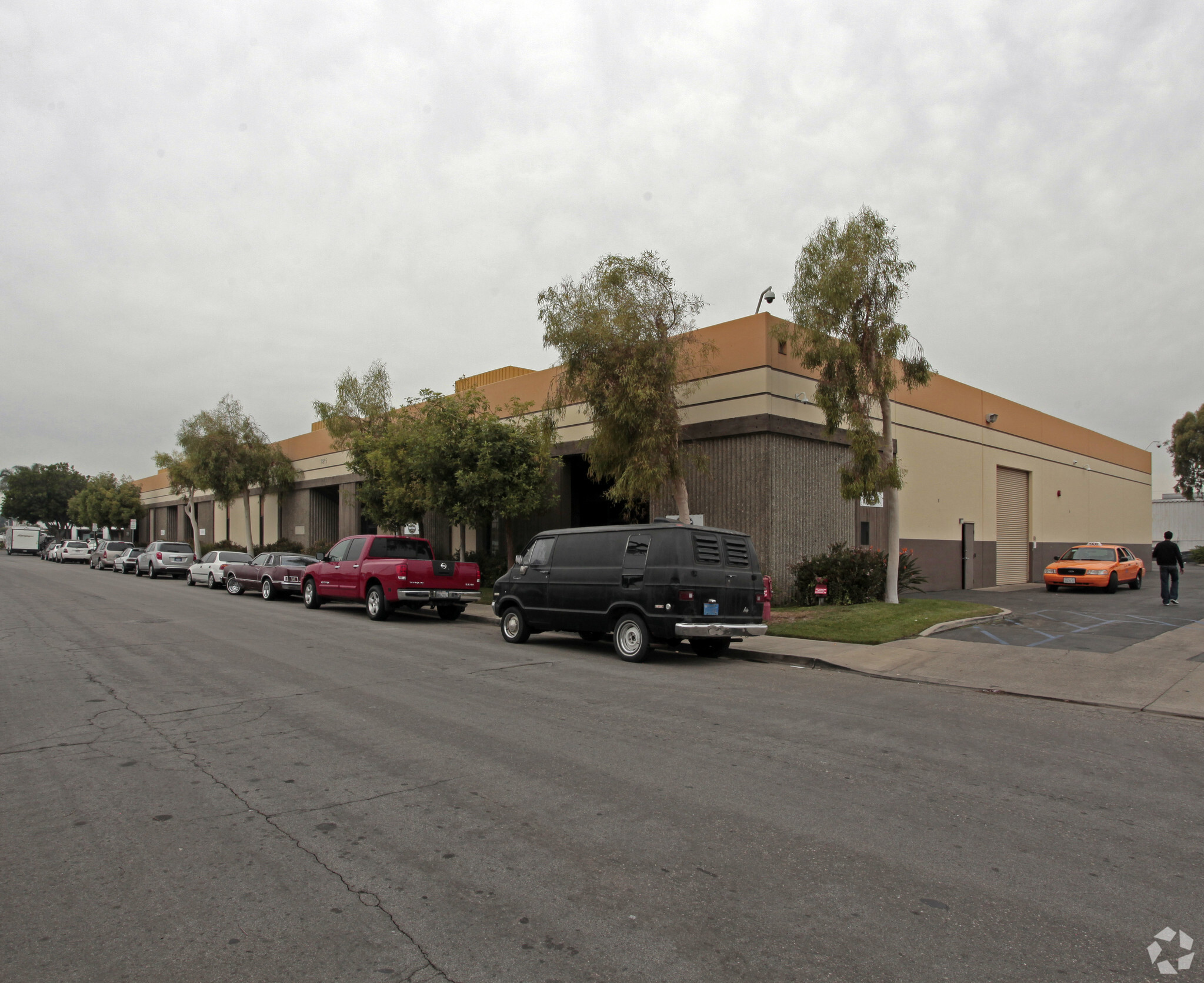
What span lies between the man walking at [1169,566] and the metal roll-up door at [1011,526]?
10.2m

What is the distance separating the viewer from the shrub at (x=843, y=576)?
1805 cm

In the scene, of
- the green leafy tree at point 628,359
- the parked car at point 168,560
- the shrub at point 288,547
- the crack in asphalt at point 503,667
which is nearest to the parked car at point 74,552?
the parked car at point 168,560

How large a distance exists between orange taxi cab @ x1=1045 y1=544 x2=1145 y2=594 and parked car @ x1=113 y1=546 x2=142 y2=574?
38532 mm

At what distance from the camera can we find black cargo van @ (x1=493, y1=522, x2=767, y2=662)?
11.7 meters

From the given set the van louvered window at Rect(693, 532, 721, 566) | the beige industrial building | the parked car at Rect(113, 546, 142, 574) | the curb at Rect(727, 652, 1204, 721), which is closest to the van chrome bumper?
the curb at Rect(727, 652, 1204, 721)

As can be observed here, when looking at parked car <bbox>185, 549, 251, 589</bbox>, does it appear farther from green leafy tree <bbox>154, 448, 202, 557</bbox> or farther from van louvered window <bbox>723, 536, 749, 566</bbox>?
van louvered window <bbox>723, 536, 749, 566</bbox>

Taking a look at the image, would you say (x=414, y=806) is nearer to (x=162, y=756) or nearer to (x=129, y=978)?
(x=129, y=978)

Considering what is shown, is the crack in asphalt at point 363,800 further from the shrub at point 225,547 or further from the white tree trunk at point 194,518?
the white tree trunk at point 194,518

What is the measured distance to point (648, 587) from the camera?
11945 millimetres

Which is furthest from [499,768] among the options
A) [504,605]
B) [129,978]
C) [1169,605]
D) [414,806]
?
[1169,605]

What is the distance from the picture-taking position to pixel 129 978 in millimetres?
3182

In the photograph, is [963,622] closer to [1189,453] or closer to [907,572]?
[907,572]

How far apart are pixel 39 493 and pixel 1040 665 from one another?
12258 centimetres

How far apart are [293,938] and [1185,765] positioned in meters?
6.70
